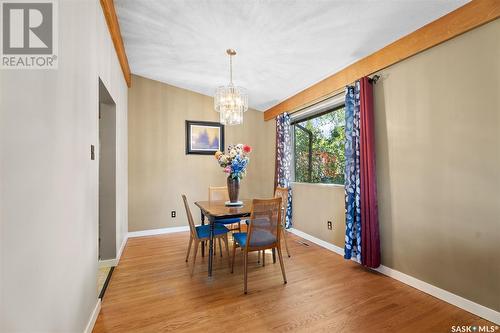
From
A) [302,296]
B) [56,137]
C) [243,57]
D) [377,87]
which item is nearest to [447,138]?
[377,87]

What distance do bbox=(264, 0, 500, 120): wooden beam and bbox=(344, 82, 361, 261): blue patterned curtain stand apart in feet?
0.82

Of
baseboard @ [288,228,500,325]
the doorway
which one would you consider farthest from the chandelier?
baseboard @ [288,228,500,325]

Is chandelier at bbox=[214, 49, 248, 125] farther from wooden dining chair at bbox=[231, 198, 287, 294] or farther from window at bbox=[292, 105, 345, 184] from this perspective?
window at bbox=[292, 105, 345, 184]

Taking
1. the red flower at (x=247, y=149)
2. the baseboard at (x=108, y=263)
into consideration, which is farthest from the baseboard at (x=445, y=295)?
the baseboard at (x=108, y=263)

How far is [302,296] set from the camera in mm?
2217

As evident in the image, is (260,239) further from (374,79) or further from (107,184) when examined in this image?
(374,79)

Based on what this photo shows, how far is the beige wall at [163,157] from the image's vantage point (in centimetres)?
424

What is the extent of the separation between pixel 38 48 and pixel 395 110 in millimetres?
3022

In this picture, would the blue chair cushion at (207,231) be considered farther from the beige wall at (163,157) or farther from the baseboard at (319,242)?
the beige wall at (163,157)

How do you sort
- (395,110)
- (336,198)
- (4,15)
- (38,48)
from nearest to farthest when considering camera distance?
(4,15)
(38,48)
(395,110)
(336,198)

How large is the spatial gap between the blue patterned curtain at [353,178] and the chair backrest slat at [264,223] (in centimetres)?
106

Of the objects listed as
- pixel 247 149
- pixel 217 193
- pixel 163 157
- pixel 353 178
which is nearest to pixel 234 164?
pixel 247 149

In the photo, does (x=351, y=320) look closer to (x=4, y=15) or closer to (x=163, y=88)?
(x=4, y=15)

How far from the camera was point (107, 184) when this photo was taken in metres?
2.90
